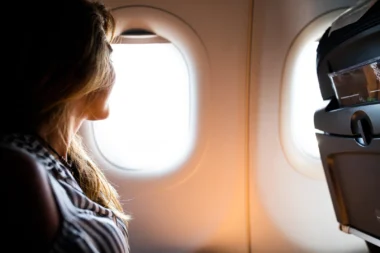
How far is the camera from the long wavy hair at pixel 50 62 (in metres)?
0.82

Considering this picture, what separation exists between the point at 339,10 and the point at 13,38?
1.24 meters

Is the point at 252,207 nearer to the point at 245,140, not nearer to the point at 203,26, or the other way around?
the point at 245,140

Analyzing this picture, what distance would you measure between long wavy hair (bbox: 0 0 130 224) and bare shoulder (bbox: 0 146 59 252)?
0.45 feet

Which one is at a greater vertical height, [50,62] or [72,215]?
[50,62]

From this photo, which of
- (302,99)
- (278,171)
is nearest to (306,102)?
(302,99)

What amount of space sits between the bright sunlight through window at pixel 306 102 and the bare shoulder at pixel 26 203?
1205 mm

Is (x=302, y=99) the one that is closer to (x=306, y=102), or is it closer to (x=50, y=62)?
(x=306, y=102)

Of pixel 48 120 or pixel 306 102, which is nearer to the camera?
pixel 48 120

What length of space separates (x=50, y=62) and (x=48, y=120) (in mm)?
128

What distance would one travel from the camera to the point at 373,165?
1114 mm

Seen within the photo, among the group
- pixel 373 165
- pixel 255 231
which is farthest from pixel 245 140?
pixel 373 165

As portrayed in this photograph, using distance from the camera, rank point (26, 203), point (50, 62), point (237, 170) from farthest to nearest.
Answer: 1. point (237, 170)
2. point (50, 62)
3. point (26, 203)

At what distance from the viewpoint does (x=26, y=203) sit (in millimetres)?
710

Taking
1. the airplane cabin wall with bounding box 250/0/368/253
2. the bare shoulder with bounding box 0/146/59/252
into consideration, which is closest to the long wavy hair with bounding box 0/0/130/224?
the bare shoulder with bounding box 0/146/59/252
